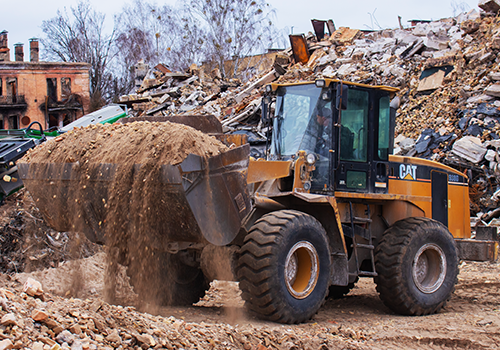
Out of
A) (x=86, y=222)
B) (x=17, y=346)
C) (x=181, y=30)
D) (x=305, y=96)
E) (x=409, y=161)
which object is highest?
(x=181, y=30)

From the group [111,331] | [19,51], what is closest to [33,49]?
[19,51]

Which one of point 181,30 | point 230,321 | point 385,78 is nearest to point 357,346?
point 230,321

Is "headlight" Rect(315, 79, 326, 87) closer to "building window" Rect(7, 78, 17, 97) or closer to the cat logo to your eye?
the cat logo

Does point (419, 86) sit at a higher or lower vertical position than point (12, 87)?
lower

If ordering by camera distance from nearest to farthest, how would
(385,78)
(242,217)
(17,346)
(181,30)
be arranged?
(17,346) < (242,217) < (385,78) < (181,30)

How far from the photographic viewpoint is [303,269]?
237 inches

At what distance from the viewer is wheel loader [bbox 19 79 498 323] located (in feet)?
18.0

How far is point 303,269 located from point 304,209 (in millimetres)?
772

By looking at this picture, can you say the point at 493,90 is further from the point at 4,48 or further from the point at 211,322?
the point at 4,48

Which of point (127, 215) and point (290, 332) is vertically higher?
point (127, 215)

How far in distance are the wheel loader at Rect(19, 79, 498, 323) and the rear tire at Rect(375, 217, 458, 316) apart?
0.05ft

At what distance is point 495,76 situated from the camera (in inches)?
565

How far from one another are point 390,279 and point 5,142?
28.1 feet

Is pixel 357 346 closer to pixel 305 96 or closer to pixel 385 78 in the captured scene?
pixel 305 96
